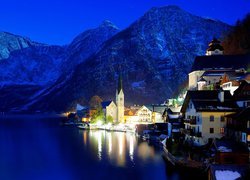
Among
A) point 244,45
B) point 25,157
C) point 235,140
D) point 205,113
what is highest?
point 244,45

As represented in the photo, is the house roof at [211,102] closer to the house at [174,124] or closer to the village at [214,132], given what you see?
the village at [214,132]

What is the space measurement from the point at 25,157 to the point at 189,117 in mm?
29123

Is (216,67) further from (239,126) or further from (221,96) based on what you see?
(239,126)

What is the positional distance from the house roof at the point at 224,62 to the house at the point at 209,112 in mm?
33375

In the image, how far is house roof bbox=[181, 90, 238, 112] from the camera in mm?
49781

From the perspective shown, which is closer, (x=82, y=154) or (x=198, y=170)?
(x=198, y=170)

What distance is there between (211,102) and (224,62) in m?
37.5

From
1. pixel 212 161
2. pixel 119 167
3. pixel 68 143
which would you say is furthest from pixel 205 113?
pixel 68 143

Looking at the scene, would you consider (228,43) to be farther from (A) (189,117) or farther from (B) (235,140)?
(B) (235,140)

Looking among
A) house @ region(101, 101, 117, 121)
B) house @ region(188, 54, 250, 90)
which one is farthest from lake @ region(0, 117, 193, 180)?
house @ region(101, 101, 117, 121)

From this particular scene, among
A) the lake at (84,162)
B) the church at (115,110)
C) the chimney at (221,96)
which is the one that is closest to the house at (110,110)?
the church at (115,110)

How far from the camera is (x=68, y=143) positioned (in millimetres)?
83812

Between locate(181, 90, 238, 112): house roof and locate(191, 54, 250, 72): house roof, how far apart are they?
3338 centimetres

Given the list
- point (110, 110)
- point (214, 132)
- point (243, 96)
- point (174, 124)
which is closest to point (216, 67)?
point (174, 124)
